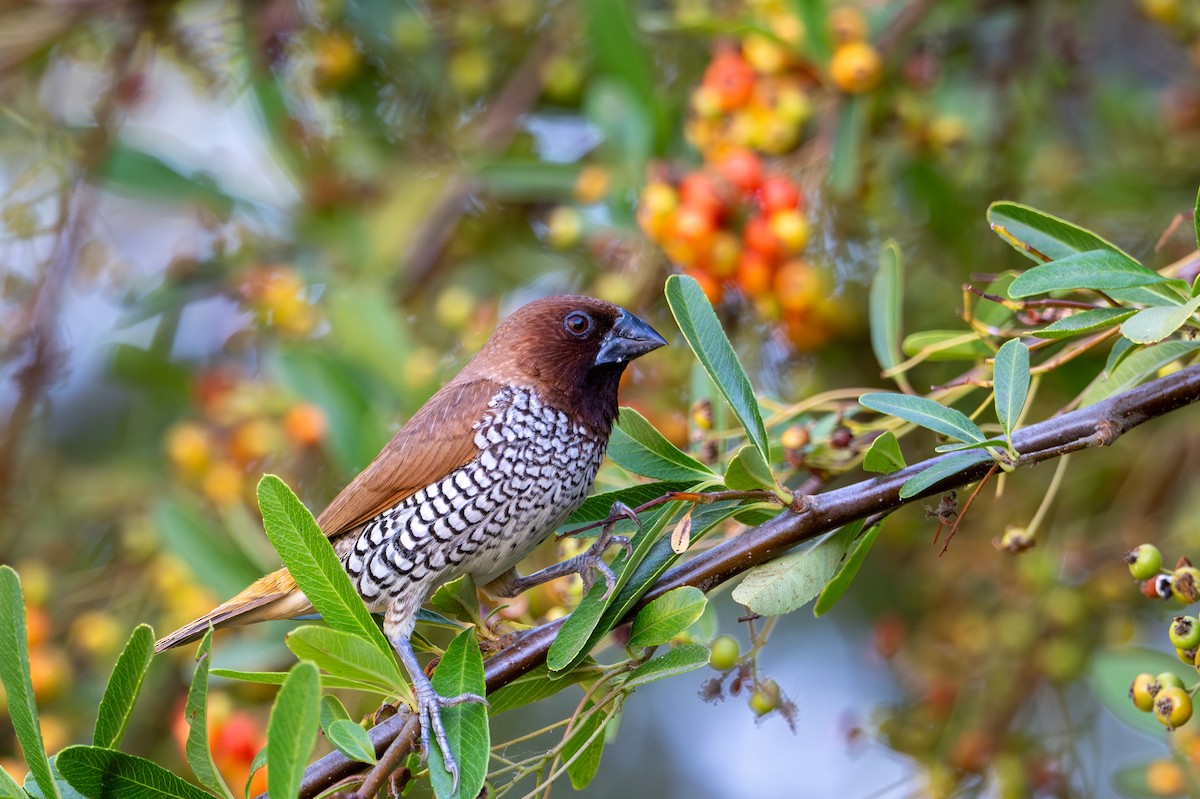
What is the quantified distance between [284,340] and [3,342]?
2.96ft

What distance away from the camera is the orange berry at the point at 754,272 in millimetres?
3340

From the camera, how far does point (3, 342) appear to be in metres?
4.02

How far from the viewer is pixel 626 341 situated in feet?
9.45

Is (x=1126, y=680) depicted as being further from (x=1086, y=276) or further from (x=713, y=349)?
(x=713, y=349)

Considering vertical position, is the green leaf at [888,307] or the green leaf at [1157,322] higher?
the green leaf at [1157,322]

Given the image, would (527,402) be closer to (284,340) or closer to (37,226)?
(284,340)

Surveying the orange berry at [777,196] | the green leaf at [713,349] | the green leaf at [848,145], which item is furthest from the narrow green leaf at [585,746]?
the green leaf at [848,145]

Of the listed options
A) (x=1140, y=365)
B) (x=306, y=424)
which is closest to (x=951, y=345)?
(x=1140, y=365)

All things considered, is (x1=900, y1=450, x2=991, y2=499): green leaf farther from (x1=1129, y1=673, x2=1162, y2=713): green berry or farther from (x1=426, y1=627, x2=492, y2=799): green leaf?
(x1=426, y1=627, x2=492, y2=799): green leaf

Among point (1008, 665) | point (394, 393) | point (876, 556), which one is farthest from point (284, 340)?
point (1008, 665)

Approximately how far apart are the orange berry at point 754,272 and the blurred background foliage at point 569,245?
0.04ft

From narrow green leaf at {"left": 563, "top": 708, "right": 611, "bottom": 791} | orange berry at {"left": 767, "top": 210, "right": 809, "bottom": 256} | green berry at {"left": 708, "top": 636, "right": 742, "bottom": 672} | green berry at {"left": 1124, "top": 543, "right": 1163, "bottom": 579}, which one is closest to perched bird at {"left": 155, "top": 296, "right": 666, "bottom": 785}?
green berry at {"left": 708, "top": 636, "right": 742, "bottom": 672}

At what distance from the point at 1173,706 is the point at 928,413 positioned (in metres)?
0.64

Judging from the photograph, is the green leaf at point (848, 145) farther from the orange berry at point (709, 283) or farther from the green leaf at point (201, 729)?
the green leaf at point (201, 729)
